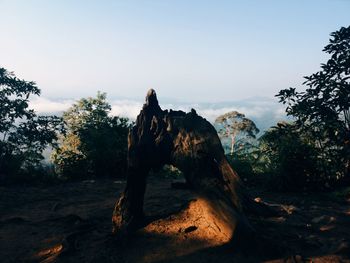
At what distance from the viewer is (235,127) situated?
43344 mm

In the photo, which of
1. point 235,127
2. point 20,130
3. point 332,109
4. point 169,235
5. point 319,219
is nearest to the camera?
point 169,235

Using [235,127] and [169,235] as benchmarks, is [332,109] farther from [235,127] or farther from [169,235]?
[235,127]

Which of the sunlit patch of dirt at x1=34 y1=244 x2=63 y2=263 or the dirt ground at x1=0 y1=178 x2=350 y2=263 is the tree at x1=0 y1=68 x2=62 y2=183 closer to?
the dirt ground at x1=0 y1=178 x2=350 y2=263

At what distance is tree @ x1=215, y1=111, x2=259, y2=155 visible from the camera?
41.8m

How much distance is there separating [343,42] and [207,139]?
7.12m

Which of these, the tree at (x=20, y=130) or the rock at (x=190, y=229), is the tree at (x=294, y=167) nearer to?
the rock at (x=190, y=229)

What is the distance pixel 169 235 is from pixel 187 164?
50.5 inches

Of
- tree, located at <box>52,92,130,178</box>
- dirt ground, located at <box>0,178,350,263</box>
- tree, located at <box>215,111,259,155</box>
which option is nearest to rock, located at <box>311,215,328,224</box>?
dirt ground, located at <box>0,178,350,263</box>

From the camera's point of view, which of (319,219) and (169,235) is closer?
(169,235)

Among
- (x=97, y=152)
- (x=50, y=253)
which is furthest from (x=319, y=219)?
(x=97, y=152)

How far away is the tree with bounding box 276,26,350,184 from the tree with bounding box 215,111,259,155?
30734 mm

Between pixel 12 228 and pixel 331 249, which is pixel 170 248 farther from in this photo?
pixel 12 228

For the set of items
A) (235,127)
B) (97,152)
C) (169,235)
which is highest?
(235,127)

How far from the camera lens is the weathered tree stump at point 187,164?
553 cm
